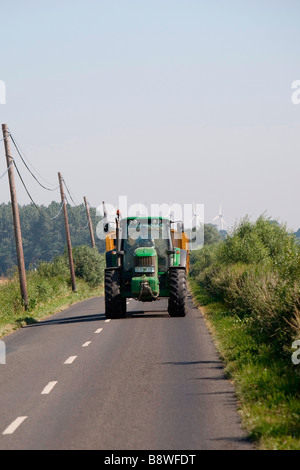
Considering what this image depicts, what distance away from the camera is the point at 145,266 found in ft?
87.4

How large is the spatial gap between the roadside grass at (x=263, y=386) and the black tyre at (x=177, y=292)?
6.59 metres

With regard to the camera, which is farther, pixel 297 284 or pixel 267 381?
pixel 297 284

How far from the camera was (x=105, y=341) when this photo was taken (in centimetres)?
1978

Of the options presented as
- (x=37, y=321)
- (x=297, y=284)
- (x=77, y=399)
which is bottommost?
(x=37, y=321)

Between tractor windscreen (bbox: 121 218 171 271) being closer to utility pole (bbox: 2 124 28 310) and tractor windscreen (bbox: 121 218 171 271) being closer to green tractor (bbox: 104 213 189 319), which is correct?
green tractor (bbox: 104 213 189 319)

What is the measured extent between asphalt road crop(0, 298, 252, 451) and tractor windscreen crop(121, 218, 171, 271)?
20.1 feet

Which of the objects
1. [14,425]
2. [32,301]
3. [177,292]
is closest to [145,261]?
[177,292]

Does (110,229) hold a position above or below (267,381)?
above

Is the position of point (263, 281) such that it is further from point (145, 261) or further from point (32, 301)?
point (32, 301)

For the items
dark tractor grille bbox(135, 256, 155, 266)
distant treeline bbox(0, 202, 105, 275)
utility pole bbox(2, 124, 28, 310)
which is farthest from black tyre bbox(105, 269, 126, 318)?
distant treeline bbox(0, 202, 105, 275)

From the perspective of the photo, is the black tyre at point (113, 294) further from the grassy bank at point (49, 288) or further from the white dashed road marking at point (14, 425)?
the white dashed road marking at point (14, 425)

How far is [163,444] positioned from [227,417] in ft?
5.45
